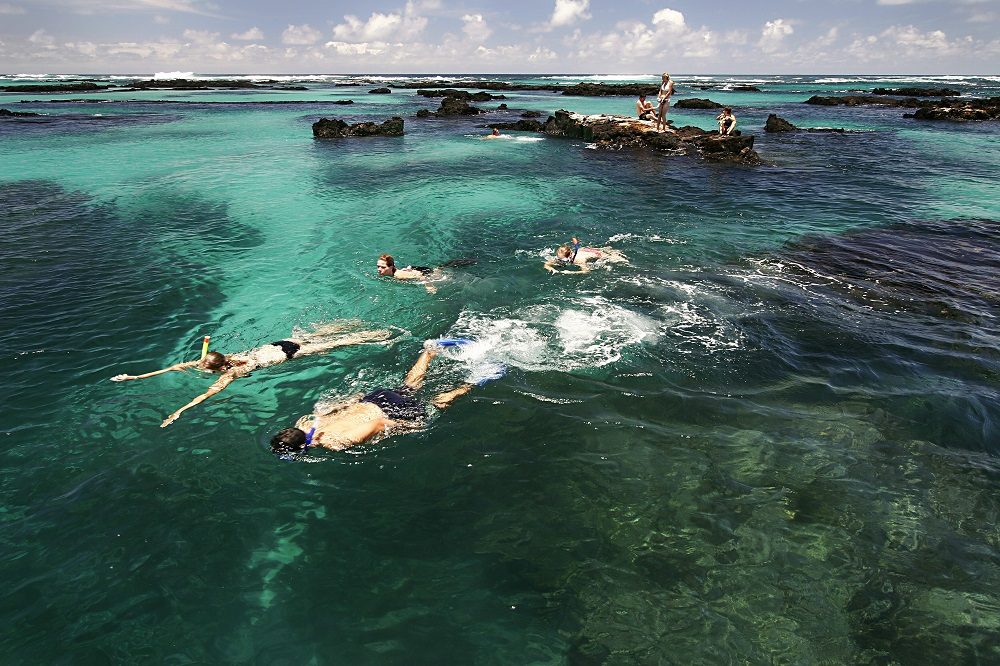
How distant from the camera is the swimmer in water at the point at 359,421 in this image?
7.46 metres

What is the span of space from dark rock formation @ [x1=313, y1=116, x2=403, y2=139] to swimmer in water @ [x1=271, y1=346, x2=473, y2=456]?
129ft

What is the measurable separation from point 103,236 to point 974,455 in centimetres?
2429

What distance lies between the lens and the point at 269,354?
32.3 feet

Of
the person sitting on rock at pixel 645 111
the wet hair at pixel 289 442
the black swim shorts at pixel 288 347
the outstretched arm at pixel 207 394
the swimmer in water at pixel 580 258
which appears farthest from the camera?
the person sitting on rock at pixel 645 111

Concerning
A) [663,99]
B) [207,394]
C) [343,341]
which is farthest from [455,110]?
[207,394]

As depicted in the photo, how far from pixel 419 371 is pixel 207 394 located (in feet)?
12.7

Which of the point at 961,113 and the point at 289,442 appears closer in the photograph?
the point at 289,442

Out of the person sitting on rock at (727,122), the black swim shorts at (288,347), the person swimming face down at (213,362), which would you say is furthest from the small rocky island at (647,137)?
A: the person swimming face down at (213,362)

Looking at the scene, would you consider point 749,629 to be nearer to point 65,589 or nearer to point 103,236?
point 65,589

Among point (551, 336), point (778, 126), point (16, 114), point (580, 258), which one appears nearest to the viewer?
point (551, 336)

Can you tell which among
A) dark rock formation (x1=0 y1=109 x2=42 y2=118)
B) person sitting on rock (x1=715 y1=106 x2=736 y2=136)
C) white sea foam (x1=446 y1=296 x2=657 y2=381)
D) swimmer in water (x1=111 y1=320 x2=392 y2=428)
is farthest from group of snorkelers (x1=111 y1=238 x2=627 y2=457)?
dark rock formation (x1=0 y1=109 x2=42 y2=118)

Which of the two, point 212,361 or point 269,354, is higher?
point 212,361

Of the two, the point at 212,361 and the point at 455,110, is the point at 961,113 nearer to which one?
the point at 455,110

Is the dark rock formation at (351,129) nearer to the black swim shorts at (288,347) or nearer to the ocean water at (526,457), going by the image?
the ocean water at (526,457)
